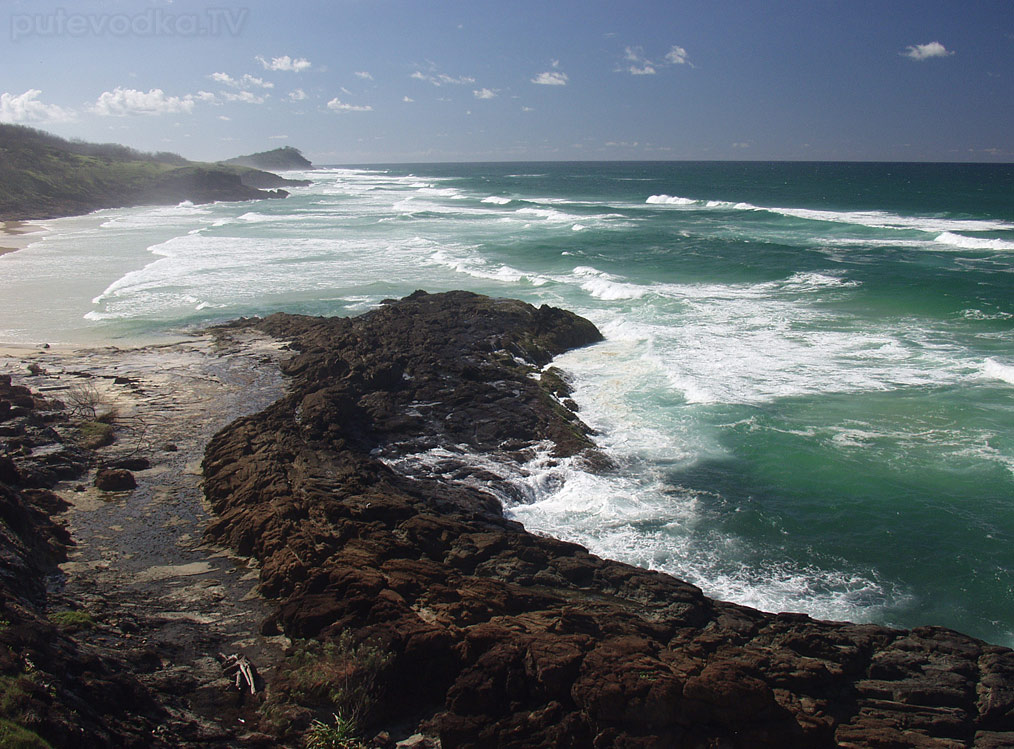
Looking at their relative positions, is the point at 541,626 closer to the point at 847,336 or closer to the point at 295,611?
the point at 295,611

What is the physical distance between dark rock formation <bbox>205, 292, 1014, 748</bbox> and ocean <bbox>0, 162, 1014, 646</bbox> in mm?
1708

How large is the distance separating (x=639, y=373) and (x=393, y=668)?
13.9 metres

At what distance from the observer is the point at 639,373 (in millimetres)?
19438

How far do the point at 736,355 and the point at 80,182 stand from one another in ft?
258

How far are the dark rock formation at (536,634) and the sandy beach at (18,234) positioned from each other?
39.0 m

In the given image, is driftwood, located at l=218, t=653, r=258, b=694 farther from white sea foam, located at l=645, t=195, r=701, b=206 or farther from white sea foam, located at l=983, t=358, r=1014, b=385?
white sea foam, located at l=645, t=195, r=701, b=206

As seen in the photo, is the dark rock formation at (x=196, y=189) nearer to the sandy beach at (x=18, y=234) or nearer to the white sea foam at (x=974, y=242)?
the sandy beach at (x=18, y=234)

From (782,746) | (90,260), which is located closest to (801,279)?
(782,746)

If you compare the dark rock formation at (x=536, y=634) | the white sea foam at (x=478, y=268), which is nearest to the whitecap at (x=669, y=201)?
the white sea foam at (x=478, y=268)

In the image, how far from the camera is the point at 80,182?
74.8 meters

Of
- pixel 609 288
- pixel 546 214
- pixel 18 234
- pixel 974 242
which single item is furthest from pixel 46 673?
pixel 546 214

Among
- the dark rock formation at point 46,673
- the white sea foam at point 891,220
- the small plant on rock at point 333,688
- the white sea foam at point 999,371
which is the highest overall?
the white sea foam at point 891,220

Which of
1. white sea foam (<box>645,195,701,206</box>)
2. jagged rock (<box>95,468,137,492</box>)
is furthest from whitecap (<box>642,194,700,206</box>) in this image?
jagged rock (<box>95,468,137,492</box>)

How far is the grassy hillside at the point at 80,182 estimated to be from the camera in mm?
65312
